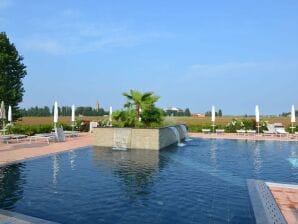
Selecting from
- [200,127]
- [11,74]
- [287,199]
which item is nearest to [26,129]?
[11,74]

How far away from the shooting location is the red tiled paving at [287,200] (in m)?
6.05

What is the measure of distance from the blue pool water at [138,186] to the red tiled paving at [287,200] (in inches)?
25.4

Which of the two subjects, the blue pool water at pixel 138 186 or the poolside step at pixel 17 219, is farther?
the blue pool water at pixel 138 186

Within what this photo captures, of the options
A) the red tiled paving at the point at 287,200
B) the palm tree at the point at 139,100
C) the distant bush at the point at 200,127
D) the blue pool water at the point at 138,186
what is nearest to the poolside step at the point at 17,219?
the blue pool water at the point at 138,186

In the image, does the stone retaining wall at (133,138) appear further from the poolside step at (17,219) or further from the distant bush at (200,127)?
the distant bush at (200,127)

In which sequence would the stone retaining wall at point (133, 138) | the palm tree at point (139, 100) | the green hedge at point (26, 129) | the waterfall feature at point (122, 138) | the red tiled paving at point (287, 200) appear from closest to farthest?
the red tiled paving at point (287, 200)
the stone retaining wall at point (133, 138)
the waterfall feature at point (122, 138)
the palm tree at point (139, 100)
the green hedge at point (26, 129)

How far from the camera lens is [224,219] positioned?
237 inches

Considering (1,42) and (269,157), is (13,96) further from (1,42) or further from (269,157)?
(269,157)

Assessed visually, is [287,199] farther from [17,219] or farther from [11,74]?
[11,74]

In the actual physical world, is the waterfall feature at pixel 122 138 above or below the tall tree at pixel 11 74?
below

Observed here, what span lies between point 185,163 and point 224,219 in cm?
645

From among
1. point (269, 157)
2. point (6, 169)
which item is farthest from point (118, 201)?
point (269, 157)

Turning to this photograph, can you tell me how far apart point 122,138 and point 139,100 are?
121 inches

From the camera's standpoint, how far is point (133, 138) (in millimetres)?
17078
